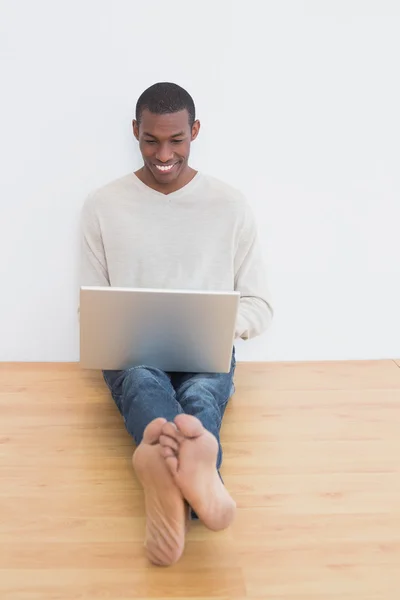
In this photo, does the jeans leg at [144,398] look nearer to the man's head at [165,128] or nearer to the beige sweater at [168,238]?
the beige sweater at [168,238]

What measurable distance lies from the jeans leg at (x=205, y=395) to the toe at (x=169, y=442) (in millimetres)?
255

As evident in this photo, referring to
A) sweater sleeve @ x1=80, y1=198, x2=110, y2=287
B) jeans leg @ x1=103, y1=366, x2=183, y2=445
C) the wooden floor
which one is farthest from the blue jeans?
sweater sleeve @ x1=80, y1=198, x2=110, y2=287

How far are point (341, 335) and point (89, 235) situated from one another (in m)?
1.10

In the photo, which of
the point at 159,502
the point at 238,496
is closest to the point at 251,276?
the point at 238,496

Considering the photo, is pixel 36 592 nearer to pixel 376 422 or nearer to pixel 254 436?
pixel 254 436

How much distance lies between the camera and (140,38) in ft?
8.21

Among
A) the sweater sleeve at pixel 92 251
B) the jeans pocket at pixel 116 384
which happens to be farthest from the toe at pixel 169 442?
the sweater sleeve at pixel 92 251

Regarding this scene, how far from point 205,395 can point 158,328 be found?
23 centimetres

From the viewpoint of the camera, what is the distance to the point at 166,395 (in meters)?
1.93

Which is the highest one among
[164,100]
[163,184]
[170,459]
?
[164,100]

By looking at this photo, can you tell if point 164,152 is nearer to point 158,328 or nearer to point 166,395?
point 158,328

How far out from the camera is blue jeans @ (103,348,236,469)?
186cm

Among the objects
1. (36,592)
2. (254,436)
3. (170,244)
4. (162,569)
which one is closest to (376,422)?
(254,436)

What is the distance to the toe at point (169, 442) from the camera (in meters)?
1.58
